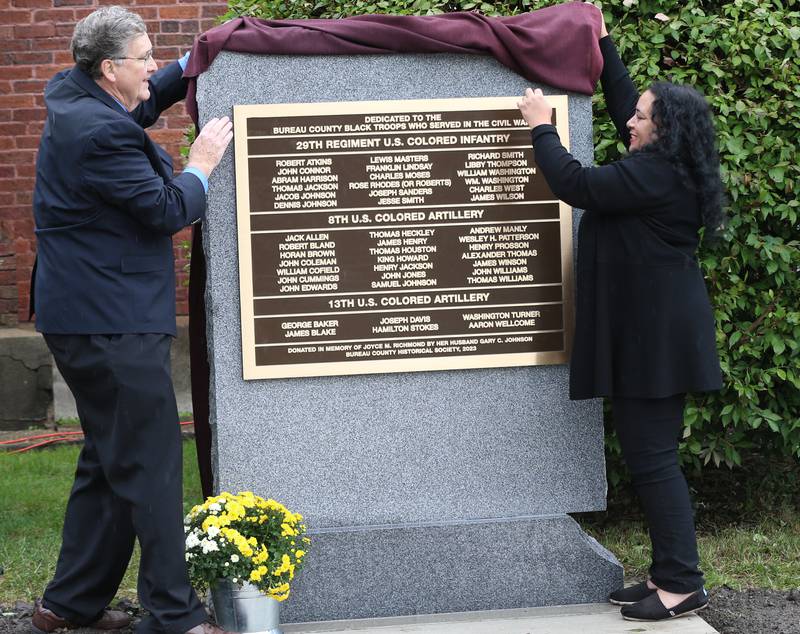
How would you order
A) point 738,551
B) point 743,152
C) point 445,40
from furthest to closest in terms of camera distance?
1. point 738,551
2. point 743,152
3. point 445,40

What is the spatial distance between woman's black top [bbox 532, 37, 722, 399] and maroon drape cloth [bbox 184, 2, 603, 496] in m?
0.34

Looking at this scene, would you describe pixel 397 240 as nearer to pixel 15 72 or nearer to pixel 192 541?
pixel 192 541

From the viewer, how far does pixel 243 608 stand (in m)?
4.00

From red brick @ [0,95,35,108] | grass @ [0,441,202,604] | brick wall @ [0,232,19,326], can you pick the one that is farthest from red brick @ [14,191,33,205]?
grass @ [0,441,202,604]

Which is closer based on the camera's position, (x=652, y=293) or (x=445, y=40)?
(x=652, y=293)

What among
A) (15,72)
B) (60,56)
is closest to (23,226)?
(15,72)

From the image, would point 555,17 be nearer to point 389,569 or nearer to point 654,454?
point 654,454

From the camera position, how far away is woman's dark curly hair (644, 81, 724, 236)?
4043 millimetres

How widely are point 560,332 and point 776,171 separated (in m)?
1.24

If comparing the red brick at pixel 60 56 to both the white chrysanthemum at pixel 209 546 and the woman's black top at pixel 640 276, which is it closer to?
the woman's black top at pixel 640 276

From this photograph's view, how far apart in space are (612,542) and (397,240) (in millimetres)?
1961

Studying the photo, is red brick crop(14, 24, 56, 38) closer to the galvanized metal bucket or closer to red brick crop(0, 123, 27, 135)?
red brick crop(0, 123, 27, 135)

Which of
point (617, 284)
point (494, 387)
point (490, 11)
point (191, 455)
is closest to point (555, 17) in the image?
point (490, 11)

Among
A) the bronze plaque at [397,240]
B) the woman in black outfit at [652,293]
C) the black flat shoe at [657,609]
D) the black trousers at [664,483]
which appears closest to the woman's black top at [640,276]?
the woman in black outfit at [652,293]
